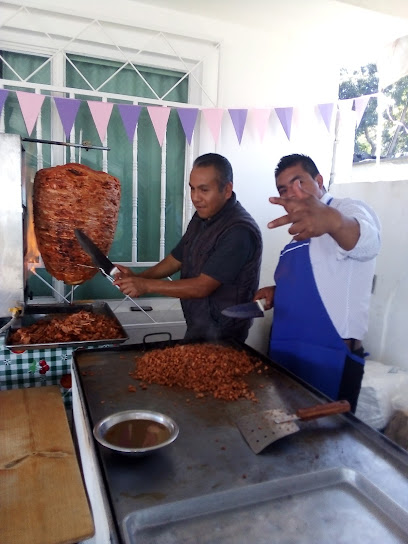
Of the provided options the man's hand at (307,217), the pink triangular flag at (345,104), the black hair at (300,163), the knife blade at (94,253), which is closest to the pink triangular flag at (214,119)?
the pink triangular flag at (345,104)

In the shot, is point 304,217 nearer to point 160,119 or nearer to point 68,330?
point 68,330

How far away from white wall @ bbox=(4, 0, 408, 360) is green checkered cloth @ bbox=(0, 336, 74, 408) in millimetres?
1881

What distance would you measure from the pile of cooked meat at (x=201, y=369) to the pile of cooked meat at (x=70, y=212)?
89cm

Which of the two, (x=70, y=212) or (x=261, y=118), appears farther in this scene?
(x=261, y=118)

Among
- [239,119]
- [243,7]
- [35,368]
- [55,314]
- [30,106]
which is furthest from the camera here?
[239,119]

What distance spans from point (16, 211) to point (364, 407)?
238 centimetres

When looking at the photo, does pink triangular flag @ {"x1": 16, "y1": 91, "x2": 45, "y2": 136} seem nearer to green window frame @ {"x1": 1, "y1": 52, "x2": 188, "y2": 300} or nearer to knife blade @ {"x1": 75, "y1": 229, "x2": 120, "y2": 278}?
green window frame @ {"x1": 1, "y1": 52, "x2": 188, "y2": 300}

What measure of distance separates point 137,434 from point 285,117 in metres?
2.79

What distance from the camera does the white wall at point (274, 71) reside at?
302 centimetres

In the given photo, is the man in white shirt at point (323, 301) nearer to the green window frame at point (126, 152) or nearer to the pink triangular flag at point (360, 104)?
the green window frame at point (126, 152)

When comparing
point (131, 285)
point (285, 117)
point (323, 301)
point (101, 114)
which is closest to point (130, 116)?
point (101, 114)

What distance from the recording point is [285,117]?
328 cm

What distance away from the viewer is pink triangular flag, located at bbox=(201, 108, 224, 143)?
3.11m

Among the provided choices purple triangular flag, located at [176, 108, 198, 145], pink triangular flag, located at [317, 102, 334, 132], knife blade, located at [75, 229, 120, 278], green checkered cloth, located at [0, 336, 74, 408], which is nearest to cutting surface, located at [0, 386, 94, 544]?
green checkered cloth, located at [0, 336, 74, 408]
